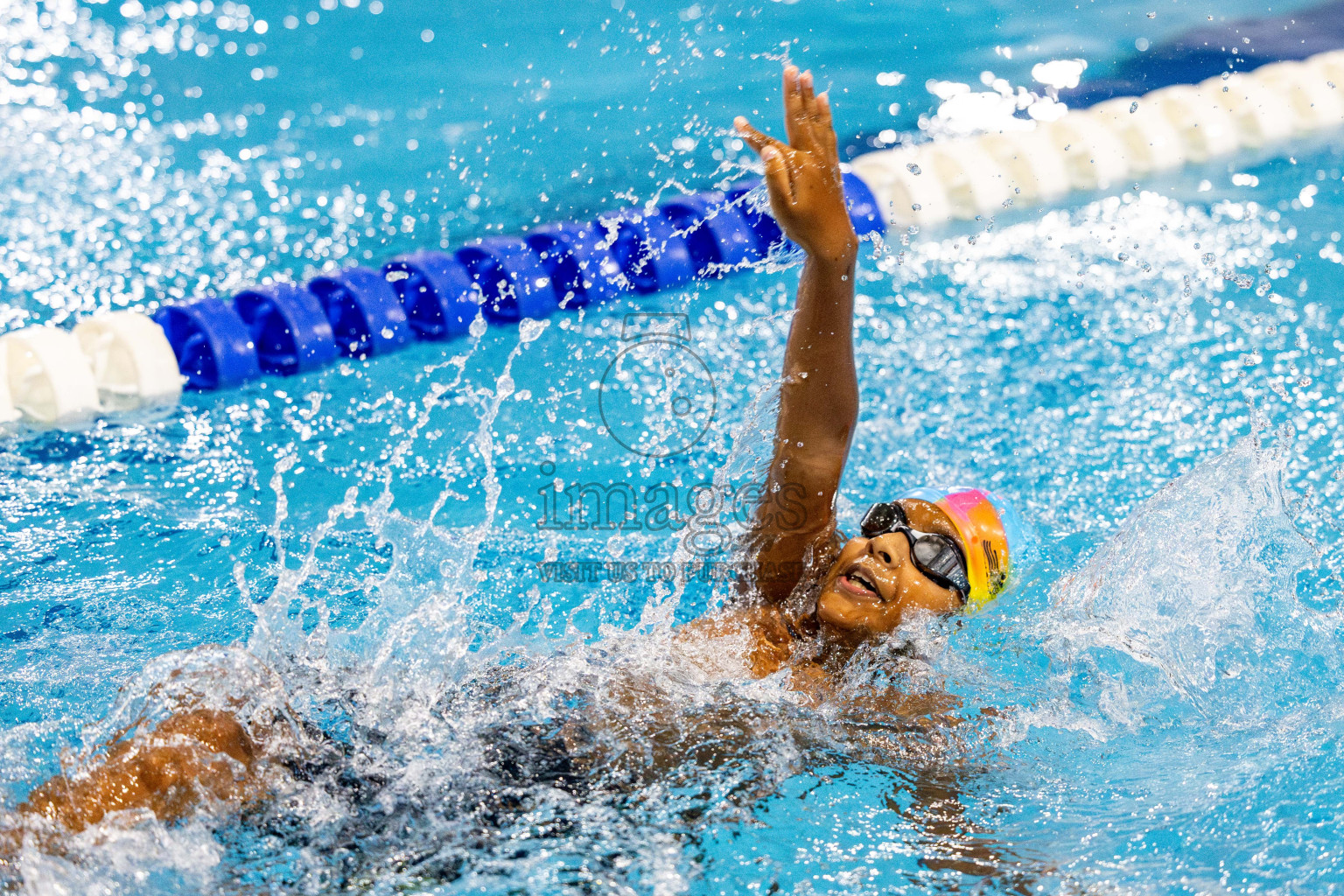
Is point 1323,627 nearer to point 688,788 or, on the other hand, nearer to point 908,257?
point 688,788

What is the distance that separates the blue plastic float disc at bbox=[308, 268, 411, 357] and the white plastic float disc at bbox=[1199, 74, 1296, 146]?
3.53m

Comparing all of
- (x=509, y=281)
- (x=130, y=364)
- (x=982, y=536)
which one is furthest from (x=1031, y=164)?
(x=130, y=364)

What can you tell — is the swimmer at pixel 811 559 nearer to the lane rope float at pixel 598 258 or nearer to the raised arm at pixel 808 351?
the raised arm at pixel 808 351

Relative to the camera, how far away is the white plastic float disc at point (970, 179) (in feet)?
15.1

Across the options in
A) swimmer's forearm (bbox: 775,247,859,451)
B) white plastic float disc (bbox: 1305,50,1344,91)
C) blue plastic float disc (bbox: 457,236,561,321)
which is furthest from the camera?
white plastic float disc (bbox: 1305,50,1344,91)

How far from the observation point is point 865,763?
2121 mm

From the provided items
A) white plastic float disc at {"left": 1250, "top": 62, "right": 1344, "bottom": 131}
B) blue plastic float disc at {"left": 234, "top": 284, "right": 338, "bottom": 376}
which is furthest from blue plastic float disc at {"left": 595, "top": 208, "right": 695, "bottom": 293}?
white plastic float disc at {"left": 1250, "top": 62, "right": 1344, "bottom": 131}

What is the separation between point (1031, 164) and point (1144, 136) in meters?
0.53

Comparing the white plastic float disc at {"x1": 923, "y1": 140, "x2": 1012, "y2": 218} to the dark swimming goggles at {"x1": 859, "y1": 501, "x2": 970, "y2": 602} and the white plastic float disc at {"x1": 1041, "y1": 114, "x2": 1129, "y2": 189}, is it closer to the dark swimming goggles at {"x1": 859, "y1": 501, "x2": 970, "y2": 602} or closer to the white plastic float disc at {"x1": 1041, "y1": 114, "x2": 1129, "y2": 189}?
the white plastic float disc at {"x1": 1041, "y1": 114, "x2": 1129, "y2": 189}

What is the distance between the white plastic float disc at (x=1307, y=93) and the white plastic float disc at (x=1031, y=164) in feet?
3.86

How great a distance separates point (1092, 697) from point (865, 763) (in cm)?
55

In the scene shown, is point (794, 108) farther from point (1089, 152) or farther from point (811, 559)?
point (1089, 152)

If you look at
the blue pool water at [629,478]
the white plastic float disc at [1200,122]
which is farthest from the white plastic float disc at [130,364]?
the white plastic float disc at [1200,122]

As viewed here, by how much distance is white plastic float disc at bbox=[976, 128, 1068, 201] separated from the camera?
4.67m
